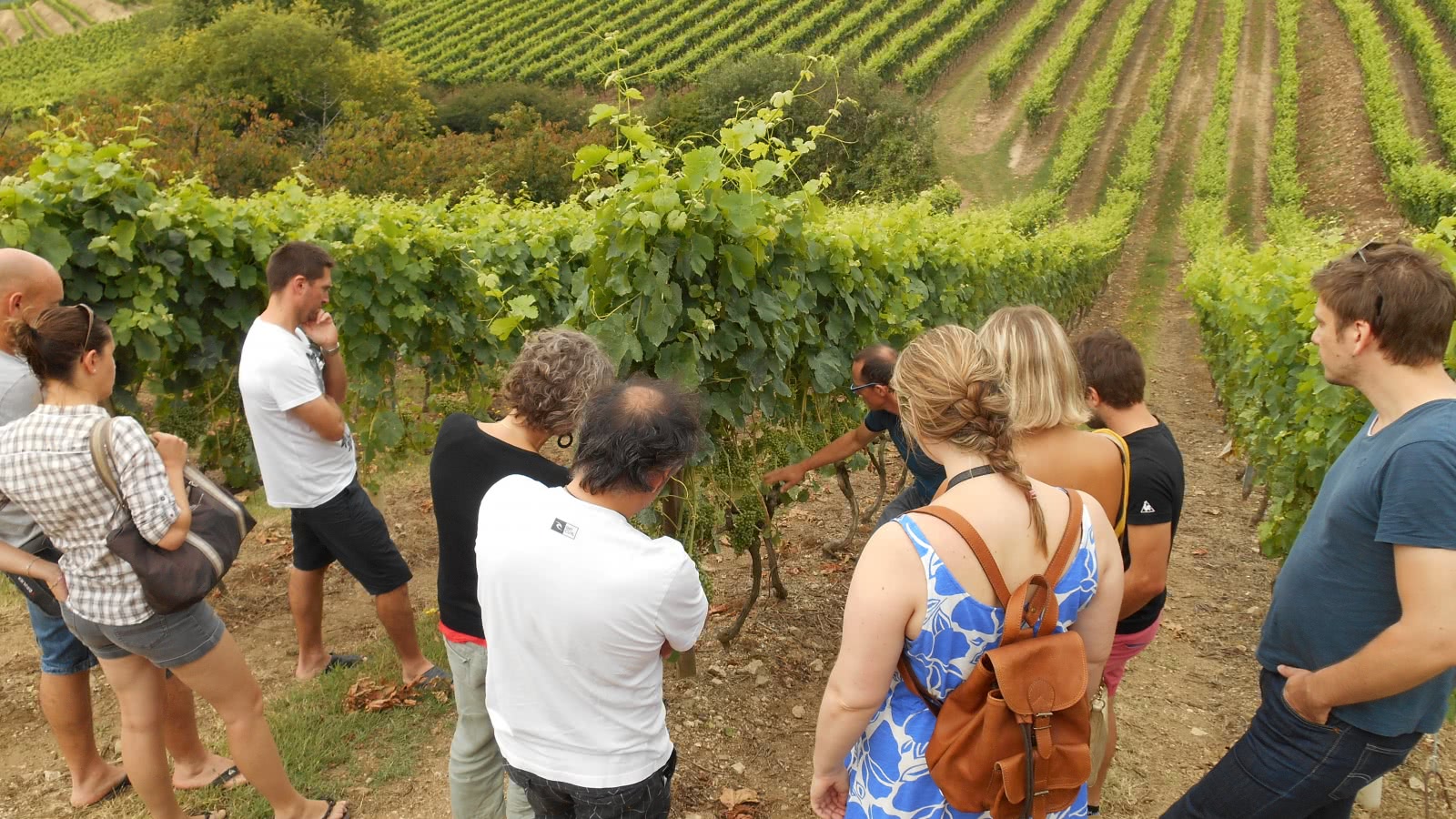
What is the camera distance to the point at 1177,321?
18.2 m

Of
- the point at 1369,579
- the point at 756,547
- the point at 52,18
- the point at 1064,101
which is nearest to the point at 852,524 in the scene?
the point at 756,547

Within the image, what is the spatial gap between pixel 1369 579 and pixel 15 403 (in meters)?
3.64

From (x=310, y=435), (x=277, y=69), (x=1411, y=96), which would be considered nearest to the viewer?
(x=310, y=435)

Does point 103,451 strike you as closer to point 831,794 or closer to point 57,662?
point 57,662

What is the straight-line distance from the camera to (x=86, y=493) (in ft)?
7.68

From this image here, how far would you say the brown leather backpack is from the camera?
1.64 m

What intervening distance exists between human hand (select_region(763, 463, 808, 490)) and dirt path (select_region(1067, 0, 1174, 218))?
27.7 metres

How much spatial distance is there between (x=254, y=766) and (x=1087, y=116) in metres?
36.9

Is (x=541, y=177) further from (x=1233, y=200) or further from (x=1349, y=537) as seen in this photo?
(x=1349, y=537)

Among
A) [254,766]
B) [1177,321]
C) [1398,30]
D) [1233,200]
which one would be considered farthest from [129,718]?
[1398,30]

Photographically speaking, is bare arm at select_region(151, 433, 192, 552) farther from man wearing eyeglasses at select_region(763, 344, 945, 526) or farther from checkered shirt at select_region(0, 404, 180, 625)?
man wearing eyeglasses at select_region(763, 344, 945, 526)

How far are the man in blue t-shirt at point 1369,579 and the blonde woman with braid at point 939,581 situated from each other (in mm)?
469

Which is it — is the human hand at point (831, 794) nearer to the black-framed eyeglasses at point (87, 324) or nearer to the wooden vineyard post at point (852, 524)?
the black-framed eyeglasses at point (87, 324)

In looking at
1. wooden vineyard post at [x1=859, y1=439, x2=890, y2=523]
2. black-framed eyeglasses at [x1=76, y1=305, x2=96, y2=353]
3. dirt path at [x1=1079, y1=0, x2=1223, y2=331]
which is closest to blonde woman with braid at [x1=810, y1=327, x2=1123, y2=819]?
black-framed eyeglasses at [x1=76, y1=305, x2=96, y2=353]
